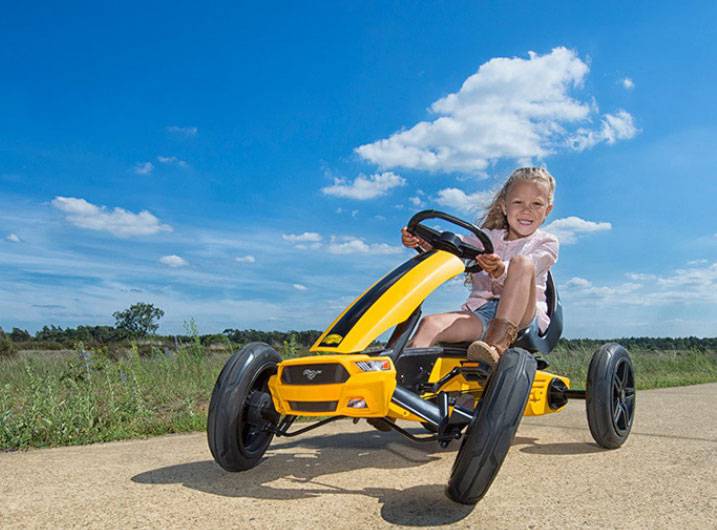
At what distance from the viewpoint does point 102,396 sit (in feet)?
17.8

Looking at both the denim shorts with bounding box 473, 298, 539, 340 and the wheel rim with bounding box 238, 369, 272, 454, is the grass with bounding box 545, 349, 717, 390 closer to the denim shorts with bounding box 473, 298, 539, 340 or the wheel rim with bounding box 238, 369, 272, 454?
the denim shorts with bounding box 473, 298, 539, 340

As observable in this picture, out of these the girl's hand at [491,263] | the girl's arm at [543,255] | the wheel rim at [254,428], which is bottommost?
the wheel rim at [254,428]

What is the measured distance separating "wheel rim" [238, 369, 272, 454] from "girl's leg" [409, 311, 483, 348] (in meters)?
0.76

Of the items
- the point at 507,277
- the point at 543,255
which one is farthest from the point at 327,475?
the point at 543,255

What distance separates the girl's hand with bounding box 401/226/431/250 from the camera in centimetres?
369

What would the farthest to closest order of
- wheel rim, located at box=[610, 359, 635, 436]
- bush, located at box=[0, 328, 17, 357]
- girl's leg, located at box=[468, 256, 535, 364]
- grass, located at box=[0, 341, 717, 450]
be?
bush, located at box=[0, 328, 17, 357] → grass, located at box=[0, 341, 717, 450] → wheel rim, located at box=[610, 359, 635, 436] → girl's leg, located at box=[468, 256, 535, 364]

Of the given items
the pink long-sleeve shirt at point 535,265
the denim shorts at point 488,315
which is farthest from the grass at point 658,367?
the denim shorts at point 488,315

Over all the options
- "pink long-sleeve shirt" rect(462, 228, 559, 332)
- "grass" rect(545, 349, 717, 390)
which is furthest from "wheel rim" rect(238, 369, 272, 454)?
"grass" rect(545, 349, 717, 390)

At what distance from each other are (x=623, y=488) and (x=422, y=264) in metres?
1.37

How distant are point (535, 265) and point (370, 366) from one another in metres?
1.58

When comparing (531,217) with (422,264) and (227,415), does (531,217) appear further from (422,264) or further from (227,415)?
(227,415)

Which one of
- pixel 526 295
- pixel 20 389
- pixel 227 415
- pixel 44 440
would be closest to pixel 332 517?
pixel 227 415

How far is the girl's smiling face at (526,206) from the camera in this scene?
405 centimetres

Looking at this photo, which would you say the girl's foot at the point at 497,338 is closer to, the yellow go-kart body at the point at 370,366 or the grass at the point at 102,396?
the yellow go-kart body at the point at 370,366
